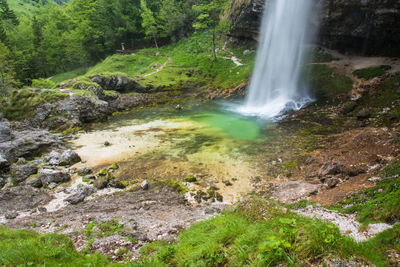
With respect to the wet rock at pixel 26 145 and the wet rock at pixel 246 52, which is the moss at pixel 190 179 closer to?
the wet rock at pixel 26 145

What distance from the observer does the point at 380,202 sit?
260 inches

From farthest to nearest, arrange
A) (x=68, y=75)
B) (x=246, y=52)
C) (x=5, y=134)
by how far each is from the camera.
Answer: (x=68, y=75), (x=246, y=52), (x=5, y=134)

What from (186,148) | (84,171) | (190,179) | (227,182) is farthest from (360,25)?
(84,171)

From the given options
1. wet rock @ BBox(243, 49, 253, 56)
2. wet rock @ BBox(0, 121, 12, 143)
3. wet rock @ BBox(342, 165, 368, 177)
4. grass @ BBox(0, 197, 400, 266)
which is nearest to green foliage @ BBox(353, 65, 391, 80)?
wet rock @ BBox(342, 165, 368, 177)

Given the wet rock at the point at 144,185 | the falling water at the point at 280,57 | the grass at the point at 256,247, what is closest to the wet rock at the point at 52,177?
the wet rock at the point at 144,185

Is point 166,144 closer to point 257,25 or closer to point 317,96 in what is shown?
Result: point 317,96

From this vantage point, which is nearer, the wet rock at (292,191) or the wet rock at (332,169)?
the wet rock at (292,191)

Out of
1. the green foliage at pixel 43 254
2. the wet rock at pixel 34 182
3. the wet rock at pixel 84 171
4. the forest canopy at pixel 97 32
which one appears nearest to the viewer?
the green foliage at pixel 43 254

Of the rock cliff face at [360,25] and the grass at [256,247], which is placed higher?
the rock cliff face at [360,25]

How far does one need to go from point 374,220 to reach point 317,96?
78.7 ft

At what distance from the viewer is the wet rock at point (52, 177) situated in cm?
1370

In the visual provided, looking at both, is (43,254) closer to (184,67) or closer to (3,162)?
(3,162)

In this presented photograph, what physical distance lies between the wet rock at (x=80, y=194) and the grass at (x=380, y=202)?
12.5m

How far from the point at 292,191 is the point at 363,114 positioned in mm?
14067
